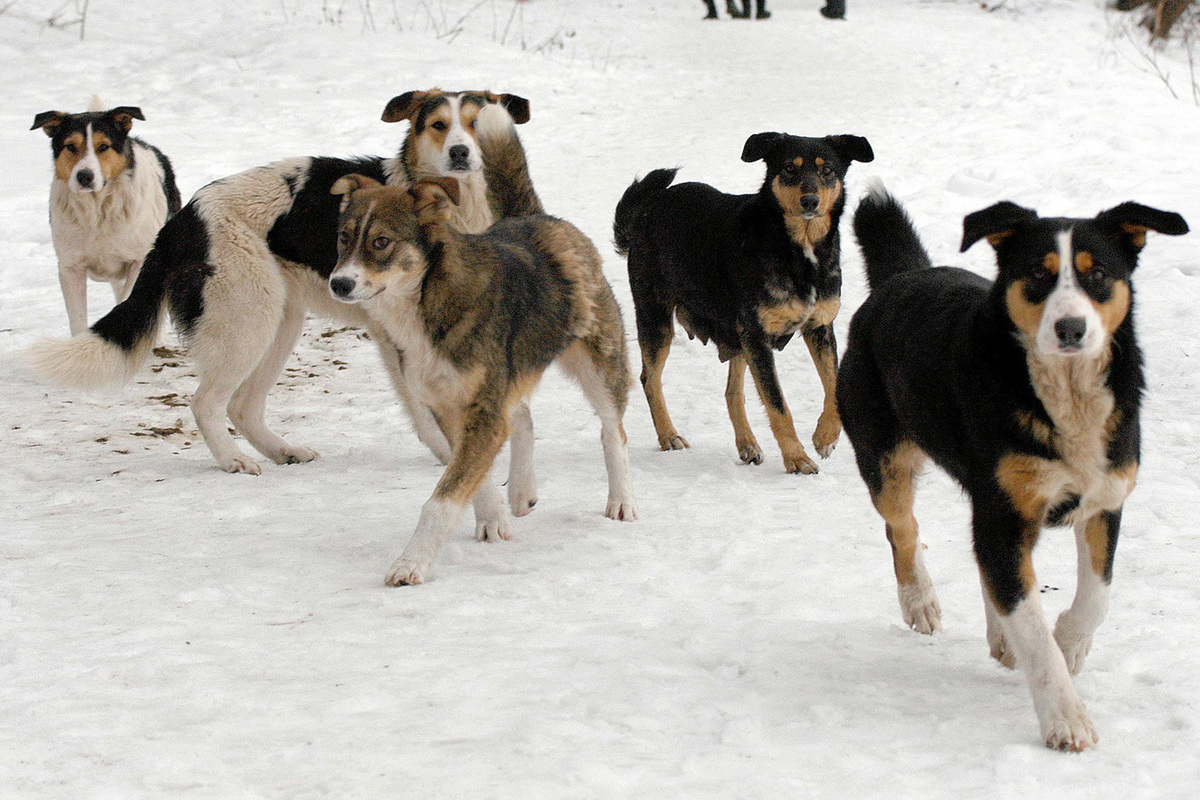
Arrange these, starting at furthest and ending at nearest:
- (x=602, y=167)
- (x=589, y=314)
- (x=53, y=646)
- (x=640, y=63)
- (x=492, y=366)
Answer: (x=640, y=63) → (x=602, y=167) → (x=589, y=314) → (x=492, y=366) → (x=53, y=646)

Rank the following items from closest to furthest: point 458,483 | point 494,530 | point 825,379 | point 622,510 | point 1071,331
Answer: point 1071,331 → point 458,483 → point 494,530 → point 622,510 → point 825,379

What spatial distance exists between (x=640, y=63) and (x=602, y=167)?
784 centimetres

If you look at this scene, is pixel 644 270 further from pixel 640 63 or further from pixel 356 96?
pixel 640 63

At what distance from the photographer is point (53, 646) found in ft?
12.9

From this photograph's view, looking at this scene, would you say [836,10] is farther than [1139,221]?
Yes

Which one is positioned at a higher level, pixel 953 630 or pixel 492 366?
pixel 492 366

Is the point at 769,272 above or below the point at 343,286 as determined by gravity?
below

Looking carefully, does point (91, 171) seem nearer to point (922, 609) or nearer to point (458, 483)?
point (458, 483)

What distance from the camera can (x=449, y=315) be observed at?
488cm

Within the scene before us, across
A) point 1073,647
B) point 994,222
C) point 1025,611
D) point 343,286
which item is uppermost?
point 994,222

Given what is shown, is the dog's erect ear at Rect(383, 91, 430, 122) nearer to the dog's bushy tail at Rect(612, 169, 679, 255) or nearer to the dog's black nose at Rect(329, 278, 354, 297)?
the dog's bushy tail at Rect(612, 169, 679, 255)

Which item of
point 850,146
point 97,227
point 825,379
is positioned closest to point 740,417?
→ point 825,379

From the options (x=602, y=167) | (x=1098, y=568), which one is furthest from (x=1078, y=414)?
(x=602, y=167)

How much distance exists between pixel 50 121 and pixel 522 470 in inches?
186
